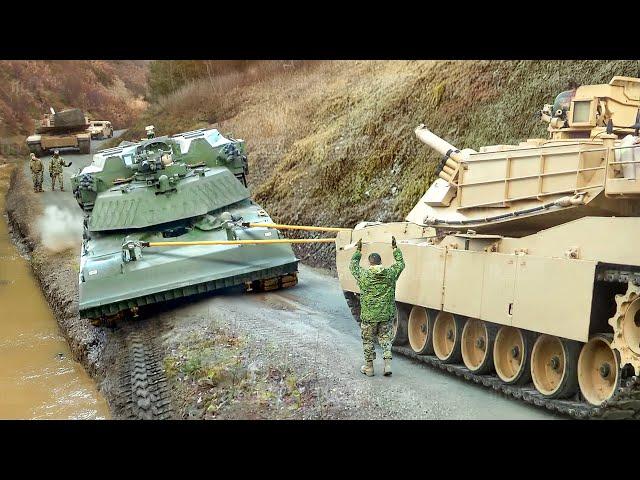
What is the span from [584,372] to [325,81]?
2379cm

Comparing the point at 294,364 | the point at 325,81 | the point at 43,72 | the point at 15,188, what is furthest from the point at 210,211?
the point at 43,72

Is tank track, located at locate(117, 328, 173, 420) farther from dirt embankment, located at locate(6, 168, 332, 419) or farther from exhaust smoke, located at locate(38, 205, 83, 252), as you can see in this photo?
exhaust smoke, located at locate(38, 205, 83, 252)

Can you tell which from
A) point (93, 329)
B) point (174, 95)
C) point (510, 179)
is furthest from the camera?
point (174, 95)

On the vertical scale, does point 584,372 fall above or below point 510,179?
below

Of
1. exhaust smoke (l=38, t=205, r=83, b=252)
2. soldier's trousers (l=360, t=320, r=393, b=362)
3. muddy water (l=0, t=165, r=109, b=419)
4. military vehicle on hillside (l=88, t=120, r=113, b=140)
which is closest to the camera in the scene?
soldier's trousers (l=360, t=320, r=393, b=362)

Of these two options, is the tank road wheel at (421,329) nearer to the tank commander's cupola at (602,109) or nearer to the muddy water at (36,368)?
the tank commander's cupola at (602,109)

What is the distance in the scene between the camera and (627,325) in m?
7.64

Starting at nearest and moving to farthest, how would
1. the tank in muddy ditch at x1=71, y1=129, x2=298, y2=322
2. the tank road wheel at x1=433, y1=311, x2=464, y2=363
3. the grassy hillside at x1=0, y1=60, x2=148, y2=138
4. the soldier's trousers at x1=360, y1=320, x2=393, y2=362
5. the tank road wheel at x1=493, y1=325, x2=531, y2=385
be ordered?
the tank road wheel at x1=493, y1=325, x2=531, y2=385, the soldier's trousers at x1=360, y1=320, x2=393, y2=362, the tank road wheel at x1=433, y1=311, x2=464, y2=363, the tank in muddy ditch at x1=71, y1=129, x2=298, y2=322, the grassy hillside at x1=0, y1=60, x2=148, y2=138

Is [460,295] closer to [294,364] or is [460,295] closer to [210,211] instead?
[294,364]

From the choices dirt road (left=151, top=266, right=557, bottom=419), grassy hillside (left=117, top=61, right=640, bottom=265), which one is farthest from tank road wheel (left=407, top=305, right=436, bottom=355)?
grassy hillside (left=117, top=61, right=640, bottom=265)

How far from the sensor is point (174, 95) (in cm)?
3953

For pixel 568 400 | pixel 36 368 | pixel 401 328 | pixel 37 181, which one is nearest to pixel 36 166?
pixel 37 181

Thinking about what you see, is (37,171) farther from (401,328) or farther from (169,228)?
(401,328)

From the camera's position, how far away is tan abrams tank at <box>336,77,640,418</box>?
7984 millimetres
